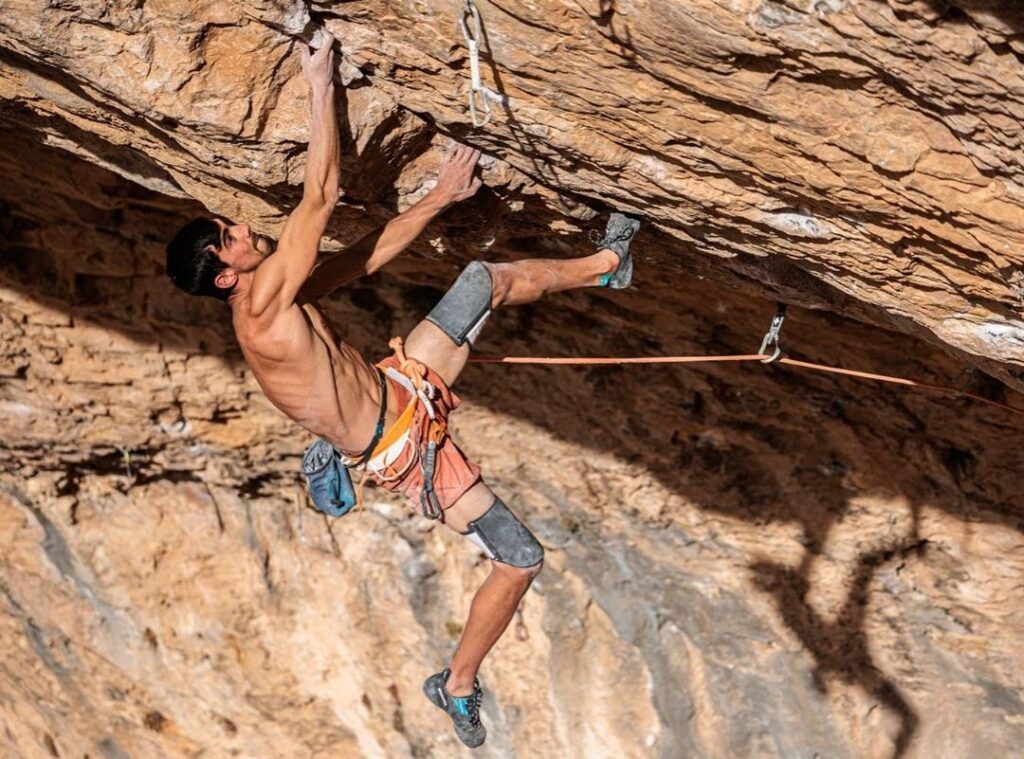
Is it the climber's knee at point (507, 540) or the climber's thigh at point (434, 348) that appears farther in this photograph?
the climber's knee at point (507, 540)

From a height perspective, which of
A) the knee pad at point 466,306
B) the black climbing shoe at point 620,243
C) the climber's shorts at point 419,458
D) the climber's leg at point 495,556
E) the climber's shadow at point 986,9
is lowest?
the climber's leg at point 495,556

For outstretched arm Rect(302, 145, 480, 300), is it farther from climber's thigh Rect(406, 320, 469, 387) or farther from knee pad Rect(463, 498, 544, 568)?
knee pad Rect(463, 498, 544, 568)

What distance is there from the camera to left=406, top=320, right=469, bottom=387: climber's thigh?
4023 mm

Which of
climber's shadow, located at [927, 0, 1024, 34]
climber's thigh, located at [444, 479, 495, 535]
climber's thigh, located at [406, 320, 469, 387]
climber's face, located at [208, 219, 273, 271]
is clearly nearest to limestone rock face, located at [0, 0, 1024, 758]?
climber's shadow, located at [927, 0, 1024, 34]

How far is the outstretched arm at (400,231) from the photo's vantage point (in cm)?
373

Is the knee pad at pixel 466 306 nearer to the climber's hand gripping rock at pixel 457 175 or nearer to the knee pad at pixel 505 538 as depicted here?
the climber's hand gripping rock at pixel 457 175

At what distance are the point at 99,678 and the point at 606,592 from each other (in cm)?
365

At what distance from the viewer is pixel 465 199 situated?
12.7 ft

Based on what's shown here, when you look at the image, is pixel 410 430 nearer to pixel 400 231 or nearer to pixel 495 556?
pixel 495 556

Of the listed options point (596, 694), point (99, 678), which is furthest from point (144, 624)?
point (596, 694)

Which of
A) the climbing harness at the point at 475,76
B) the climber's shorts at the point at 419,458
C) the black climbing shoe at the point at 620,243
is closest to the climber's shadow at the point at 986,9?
the climbing harness at the point at 475,76

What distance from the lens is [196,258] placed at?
12.1 feet

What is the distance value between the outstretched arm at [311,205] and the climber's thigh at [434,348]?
1.73 feet

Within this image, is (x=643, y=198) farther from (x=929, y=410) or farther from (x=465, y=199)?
(x=929, y=410)
